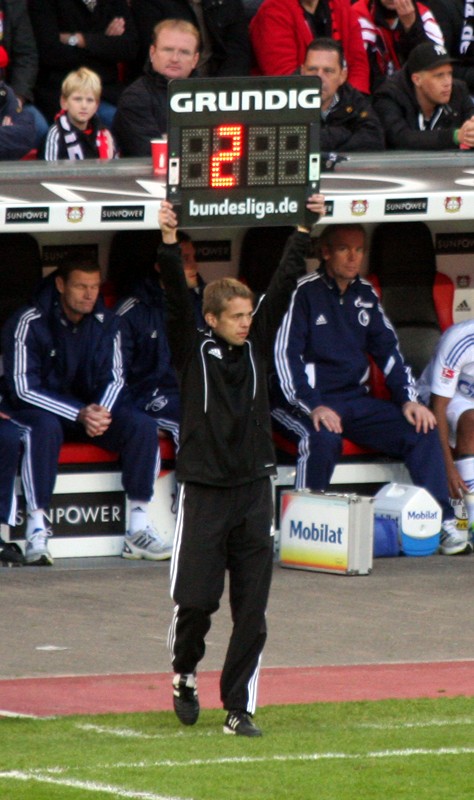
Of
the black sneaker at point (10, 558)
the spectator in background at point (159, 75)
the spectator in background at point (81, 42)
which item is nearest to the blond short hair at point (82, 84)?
the spectator in background at point (159, 75)

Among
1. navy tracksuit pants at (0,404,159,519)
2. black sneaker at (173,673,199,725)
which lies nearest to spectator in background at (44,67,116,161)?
navy tracksuit pants at (0,404,159,519)

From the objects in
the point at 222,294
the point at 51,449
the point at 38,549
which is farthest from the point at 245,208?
the point at 38,549

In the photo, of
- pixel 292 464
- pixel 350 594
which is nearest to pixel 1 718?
pixel 350 594

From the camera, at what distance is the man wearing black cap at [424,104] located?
11531 mm

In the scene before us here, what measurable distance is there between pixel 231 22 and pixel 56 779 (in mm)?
7598

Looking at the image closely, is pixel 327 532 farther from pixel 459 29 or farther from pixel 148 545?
pixel 459 29

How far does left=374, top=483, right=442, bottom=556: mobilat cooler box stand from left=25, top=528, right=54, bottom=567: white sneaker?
208cm

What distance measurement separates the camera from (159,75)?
11031 millimetres

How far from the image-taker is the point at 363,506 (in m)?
10.0

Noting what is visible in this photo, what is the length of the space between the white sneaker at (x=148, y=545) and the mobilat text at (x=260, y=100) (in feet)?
12.5

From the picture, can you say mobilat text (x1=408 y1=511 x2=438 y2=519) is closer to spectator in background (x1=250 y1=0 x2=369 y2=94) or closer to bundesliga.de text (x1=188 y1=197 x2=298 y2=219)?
spectator in background (x1=250 y1=0 x2=369 y2=94)

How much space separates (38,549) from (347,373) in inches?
89.1

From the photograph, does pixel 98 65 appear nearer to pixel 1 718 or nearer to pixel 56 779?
pixel 1 718

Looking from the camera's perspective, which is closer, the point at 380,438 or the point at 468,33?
the point at 380,438
